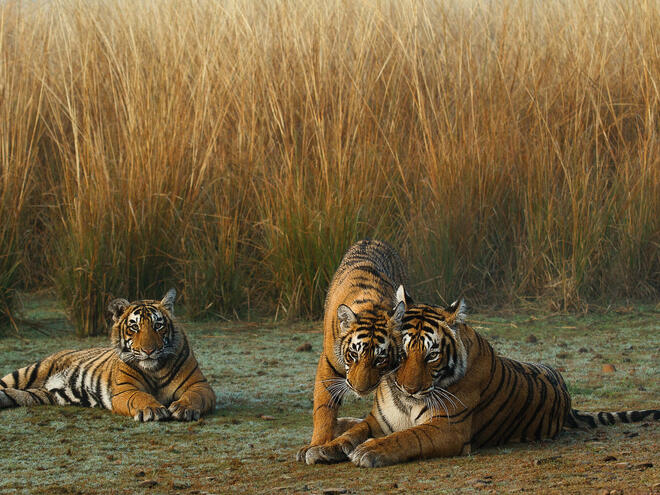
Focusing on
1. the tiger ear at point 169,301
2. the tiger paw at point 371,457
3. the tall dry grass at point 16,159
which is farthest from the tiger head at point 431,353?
the tall dry grass at point 16,159

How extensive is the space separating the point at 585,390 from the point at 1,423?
259cm

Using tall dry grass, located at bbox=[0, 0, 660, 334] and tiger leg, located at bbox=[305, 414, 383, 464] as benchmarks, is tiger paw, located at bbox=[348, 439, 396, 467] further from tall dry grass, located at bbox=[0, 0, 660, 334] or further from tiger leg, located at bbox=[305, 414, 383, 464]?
tall dry grass, located at bbox=[0, 0, 660, 334]

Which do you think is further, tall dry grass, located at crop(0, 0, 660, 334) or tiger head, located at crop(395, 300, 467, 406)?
tall dry grass, located at crop(0, 0, 660, 334)

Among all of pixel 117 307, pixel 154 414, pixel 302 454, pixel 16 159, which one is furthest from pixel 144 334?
pixel 16 159

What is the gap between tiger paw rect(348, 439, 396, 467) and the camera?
3.59 m

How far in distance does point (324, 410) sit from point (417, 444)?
0.45m

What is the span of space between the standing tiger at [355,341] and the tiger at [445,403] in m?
0.07

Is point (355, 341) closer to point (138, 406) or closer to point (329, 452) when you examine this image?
point (329, 452)

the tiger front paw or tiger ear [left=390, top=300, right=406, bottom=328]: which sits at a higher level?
tiger ear [left=390, top=300, right=406, bottom=328]

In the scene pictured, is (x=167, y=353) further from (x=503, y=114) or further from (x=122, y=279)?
(x=503, y=114)

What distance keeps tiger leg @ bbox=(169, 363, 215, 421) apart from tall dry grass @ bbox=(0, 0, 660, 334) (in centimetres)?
175

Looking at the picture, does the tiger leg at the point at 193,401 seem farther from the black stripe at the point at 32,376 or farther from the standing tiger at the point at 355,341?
the black stripe at the point at 32,376

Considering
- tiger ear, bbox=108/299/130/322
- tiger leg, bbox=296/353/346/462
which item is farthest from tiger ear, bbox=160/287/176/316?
tiger leg, bbox=296/353/346/462

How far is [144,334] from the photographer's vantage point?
466 centimetres
